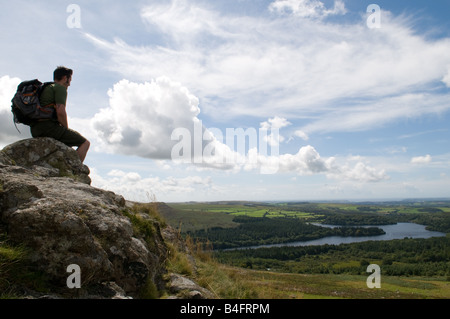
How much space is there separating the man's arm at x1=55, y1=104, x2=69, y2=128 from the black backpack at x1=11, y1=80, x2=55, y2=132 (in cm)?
20

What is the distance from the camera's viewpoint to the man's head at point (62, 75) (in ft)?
24.4

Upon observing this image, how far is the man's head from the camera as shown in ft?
24.4

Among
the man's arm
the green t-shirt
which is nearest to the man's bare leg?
the man's arm

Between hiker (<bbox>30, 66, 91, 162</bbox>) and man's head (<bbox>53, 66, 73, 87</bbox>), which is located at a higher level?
man's head (<bbox>53, 66, 73, 87</bbox>)

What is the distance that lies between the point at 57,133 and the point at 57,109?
85 centimetres

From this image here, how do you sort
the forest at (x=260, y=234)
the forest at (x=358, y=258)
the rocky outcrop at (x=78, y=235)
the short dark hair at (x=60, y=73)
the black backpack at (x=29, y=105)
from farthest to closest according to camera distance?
the forest at (x=260, y=234) → the forest at (x=358, y=258) → the short dark hair at (x=60, y=73) → the black backpack at (x=29, y=105) → the rocky outcrop at (x=78, y=235)

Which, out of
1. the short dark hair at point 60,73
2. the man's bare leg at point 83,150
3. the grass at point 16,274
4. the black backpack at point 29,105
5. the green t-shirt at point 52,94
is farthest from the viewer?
the man's bare leg at point 83,150

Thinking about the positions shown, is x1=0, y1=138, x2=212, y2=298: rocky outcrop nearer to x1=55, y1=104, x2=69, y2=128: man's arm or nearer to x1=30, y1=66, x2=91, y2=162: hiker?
x1=30, y1=66, x2=91, y2=162: hiker

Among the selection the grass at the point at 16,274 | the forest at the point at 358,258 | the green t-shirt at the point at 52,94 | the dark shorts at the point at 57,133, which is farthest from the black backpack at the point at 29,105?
the forest at the point at 358,258

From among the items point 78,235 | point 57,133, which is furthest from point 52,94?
point 78,235

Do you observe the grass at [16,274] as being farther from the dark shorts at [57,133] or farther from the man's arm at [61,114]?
the dark shorts at [57,133]

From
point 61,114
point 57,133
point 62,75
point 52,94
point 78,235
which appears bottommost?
point 78,235

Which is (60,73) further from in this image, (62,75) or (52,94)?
(52,94)

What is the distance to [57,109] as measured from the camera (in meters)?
7.32
